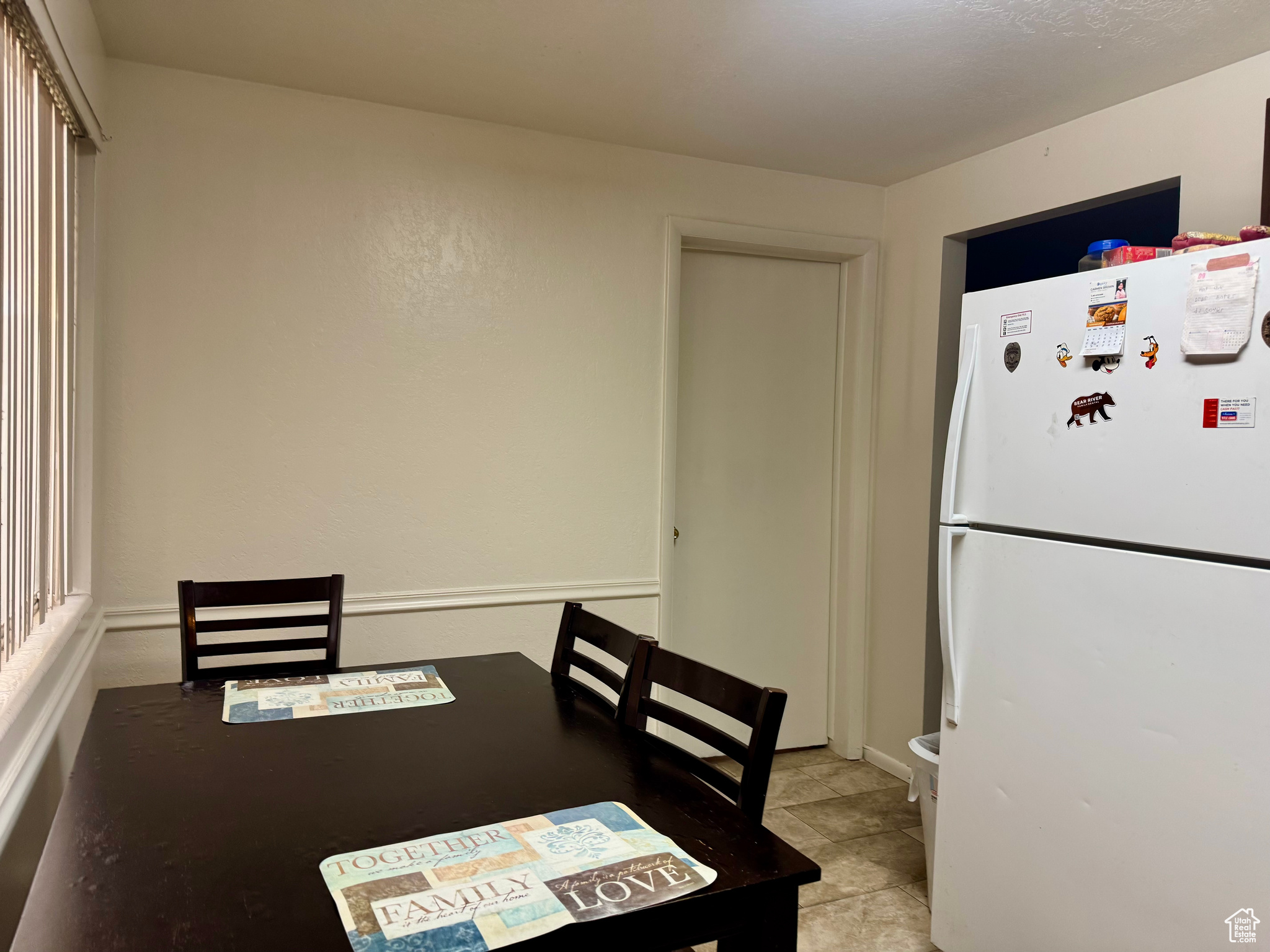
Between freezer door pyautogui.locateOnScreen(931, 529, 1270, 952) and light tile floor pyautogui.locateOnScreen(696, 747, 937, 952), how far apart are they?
21cm

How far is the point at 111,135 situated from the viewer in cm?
252

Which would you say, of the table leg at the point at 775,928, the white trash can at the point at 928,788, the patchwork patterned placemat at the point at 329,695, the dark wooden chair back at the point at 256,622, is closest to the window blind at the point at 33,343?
the dark wooden chair back at the point at 256,622

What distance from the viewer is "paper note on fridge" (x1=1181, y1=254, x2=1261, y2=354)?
1632mm

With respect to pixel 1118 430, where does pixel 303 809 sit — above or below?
below

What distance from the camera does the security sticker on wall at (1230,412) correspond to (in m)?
1.63

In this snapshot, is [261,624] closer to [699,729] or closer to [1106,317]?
[699,729]

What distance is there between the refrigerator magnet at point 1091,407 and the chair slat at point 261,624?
1.91 meters

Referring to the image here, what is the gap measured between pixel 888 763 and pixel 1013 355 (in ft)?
6.86

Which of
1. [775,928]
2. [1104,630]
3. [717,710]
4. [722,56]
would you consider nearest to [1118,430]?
[1104,630]

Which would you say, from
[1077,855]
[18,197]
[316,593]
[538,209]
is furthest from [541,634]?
[18,197]

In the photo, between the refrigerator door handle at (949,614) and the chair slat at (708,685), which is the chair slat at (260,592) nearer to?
the chair slat at (708,685)

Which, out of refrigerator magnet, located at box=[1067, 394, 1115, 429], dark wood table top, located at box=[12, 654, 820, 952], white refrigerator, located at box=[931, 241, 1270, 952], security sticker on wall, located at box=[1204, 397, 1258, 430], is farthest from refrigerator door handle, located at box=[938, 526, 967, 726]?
dark wood table top, located at box=[12, 654, 820, 952]

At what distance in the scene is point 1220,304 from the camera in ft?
5.49

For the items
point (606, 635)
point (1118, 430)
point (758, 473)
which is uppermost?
point (1118, 430)
